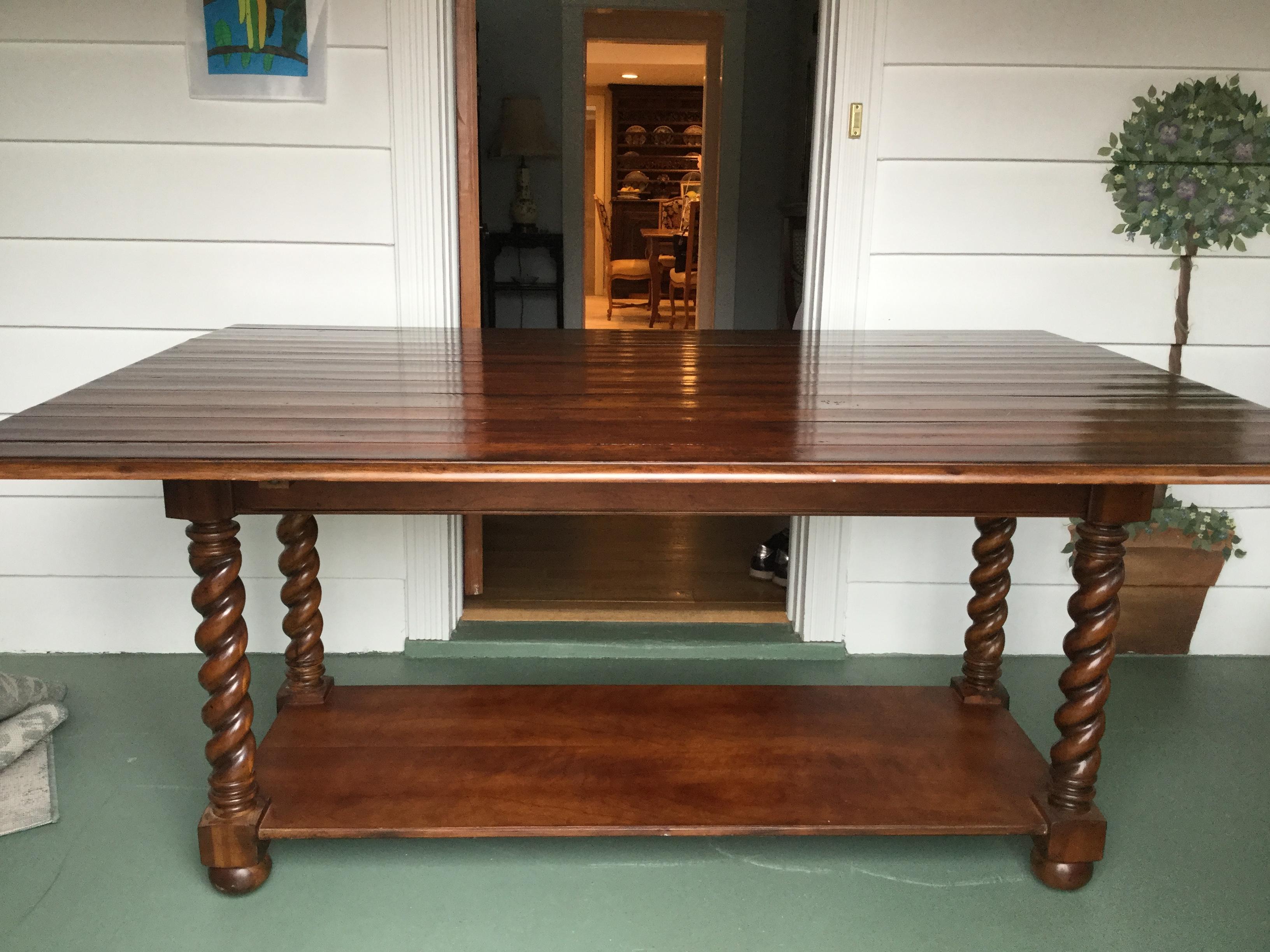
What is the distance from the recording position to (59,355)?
9.76 ft

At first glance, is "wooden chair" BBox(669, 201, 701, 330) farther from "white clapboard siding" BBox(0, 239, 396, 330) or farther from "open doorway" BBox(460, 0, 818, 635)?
"white clapboard siding" BBox(0, 239, 396, 330)

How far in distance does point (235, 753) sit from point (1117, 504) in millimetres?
1704

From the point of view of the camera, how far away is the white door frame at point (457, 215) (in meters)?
2.84

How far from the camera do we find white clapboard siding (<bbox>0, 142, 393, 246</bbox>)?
9.39 ft

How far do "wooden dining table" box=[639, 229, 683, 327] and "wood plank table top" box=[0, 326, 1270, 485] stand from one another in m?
7.37

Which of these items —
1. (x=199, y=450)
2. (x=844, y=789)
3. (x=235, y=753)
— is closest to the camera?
(x=199, y=450)

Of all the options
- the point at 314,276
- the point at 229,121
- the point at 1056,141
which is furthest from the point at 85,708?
the point at 1056,141

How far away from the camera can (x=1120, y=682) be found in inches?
119

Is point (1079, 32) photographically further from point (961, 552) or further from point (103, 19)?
point (103, 19)

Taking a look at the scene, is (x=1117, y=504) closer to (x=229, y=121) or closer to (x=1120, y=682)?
(x=1120, y=682)

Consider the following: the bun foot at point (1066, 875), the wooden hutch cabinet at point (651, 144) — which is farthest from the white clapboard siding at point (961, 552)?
the wooden hutch cabinet at point (651, 144)

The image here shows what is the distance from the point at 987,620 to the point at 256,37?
2.45 m

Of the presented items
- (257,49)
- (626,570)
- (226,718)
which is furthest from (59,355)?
(626,570)

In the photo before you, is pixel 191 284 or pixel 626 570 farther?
pixel 626 570
